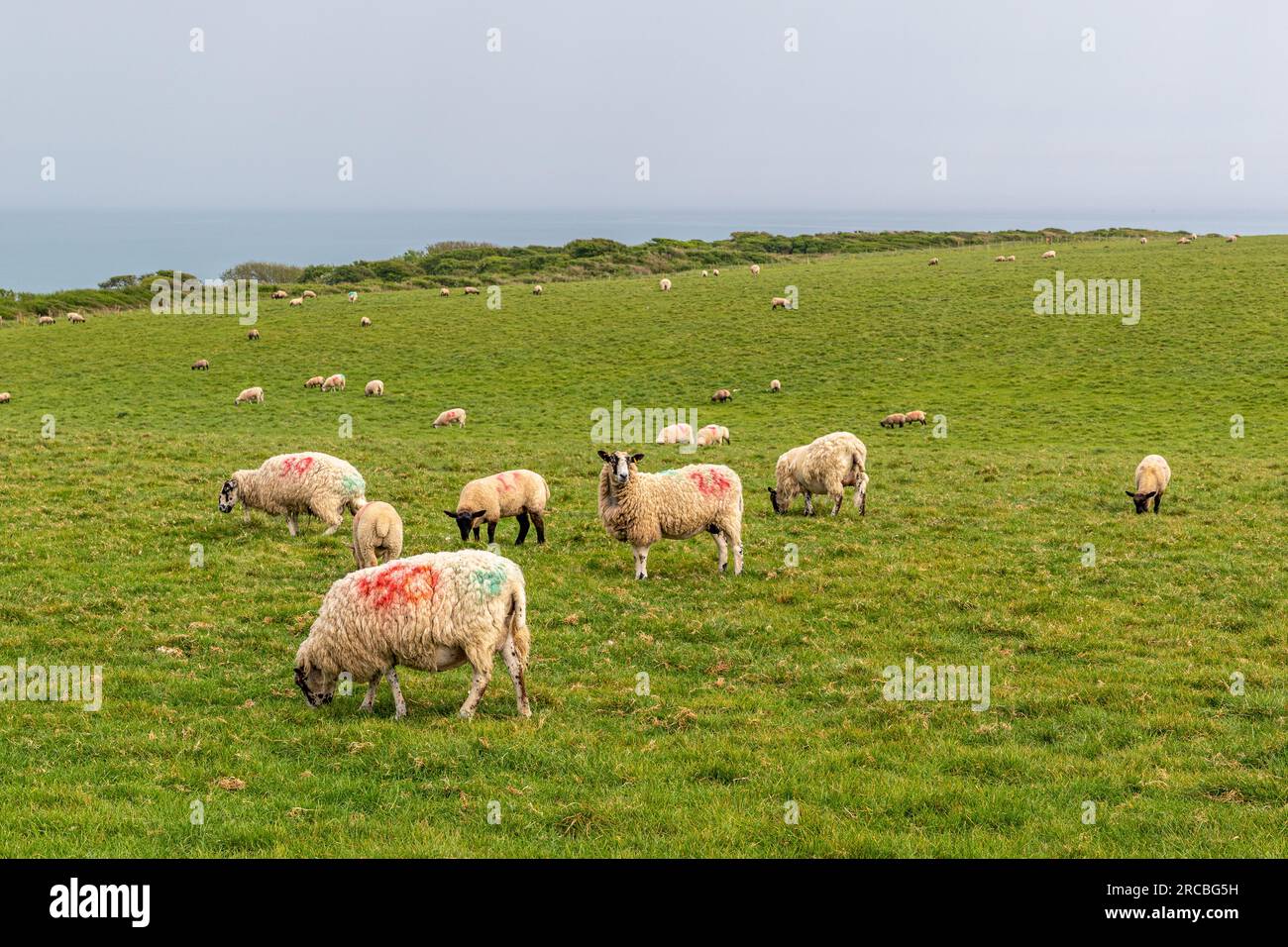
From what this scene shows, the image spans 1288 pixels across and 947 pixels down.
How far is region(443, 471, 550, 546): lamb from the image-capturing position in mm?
18234

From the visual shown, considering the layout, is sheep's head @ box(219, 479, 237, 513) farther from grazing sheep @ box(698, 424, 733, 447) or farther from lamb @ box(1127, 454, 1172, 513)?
lamb @ box(1127, 454, 1172, 513)

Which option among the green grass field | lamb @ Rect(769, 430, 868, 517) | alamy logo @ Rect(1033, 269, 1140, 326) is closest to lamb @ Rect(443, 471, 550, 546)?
the green grass field

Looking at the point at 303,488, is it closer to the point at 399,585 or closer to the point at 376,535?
the point at 376,535

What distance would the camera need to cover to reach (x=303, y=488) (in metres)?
19.1

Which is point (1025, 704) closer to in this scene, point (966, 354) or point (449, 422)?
point (449, 422)

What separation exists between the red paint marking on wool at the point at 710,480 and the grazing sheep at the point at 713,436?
16.8 meters

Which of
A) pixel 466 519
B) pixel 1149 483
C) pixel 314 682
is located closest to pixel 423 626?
pixel 314 682

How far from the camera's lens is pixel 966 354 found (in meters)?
50.1

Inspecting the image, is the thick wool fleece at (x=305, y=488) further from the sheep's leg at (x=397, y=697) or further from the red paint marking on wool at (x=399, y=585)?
the sheep's leg at (x=397, y=697)

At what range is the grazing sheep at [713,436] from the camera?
34669 mm

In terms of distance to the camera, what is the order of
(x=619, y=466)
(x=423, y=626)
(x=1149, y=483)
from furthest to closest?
(x=1149, y=483)
(x=619, y=466)
(x=423, y=626)
